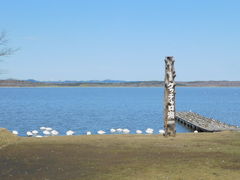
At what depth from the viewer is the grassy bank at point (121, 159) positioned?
14.9 meters

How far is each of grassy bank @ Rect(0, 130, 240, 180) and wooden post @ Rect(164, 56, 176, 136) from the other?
6.17ft

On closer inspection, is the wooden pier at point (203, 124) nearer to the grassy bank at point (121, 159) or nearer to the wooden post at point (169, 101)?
the wooden post at point (169, 101)

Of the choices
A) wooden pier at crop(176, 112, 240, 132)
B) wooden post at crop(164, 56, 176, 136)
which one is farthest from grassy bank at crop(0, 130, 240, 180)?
wooden pier at crop(176, 112, 240, 132)

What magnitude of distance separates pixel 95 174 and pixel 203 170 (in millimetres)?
3837

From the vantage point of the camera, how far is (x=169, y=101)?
2742cm

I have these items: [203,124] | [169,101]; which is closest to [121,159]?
[169,101]

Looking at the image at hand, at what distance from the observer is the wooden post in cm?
2744

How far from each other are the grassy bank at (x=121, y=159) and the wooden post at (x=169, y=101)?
6.17 feet

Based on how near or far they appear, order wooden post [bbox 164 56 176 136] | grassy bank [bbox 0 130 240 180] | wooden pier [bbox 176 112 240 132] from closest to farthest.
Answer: grassy bank [bbox 0 130 240 180], wooden post [bbox 164 56 176 136], wooden pier [bbox 176 112 240 132]

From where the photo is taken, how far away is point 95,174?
1488cm

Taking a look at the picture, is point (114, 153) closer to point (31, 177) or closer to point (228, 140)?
point (31, 177)

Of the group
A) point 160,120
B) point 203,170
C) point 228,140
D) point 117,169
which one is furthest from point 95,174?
point 160,120

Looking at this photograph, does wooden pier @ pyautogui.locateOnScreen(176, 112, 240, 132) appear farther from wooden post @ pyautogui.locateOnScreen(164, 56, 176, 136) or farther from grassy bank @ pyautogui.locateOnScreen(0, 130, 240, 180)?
Result: grassy bank @ pyautogui.locateOnScreen(0, 130, 240, 180)

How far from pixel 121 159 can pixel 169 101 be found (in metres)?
10.0
